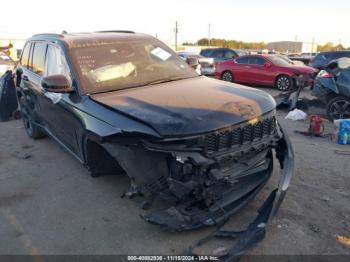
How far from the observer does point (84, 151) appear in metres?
3.95

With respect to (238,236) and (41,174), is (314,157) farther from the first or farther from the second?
(41,174)

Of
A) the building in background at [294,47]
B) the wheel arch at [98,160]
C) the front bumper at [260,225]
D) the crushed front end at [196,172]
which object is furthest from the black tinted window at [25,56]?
the building in background at [294,47]

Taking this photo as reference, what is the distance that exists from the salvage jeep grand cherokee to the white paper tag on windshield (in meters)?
0.02

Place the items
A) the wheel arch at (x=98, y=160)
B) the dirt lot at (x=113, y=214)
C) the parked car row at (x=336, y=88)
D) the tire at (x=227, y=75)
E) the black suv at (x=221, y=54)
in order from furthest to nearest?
the black suv at (x=221, y=54) → the tire at (x=227, y=75) → the parked car row at (x=336, y=88) → the wheel arch at (x=98, y=160) → the dirt lot at (x=113, y=214)

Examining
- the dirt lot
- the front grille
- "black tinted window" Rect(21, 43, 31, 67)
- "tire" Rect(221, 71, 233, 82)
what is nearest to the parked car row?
the dirt lot

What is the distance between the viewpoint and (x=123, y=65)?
4.30 metres

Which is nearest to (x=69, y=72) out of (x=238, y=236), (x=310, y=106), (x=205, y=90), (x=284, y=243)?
(x=205, y=90)

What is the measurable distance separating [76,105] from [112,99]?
21.6 inches

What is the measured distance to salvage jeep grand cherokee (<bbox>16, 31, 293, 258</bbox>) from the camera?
2.93 metres

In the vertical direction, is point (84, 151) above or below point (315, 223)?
above

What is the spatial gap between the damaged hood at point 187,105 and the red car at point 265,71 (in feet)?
29.9

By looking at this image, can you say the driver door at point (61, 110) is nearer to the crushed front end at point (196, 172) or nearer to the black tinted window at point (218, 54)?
the crushed front end at point (196, 172)

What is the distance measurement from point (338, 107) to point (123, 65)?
546cm

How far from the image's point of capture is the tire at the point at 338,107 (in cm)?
752
